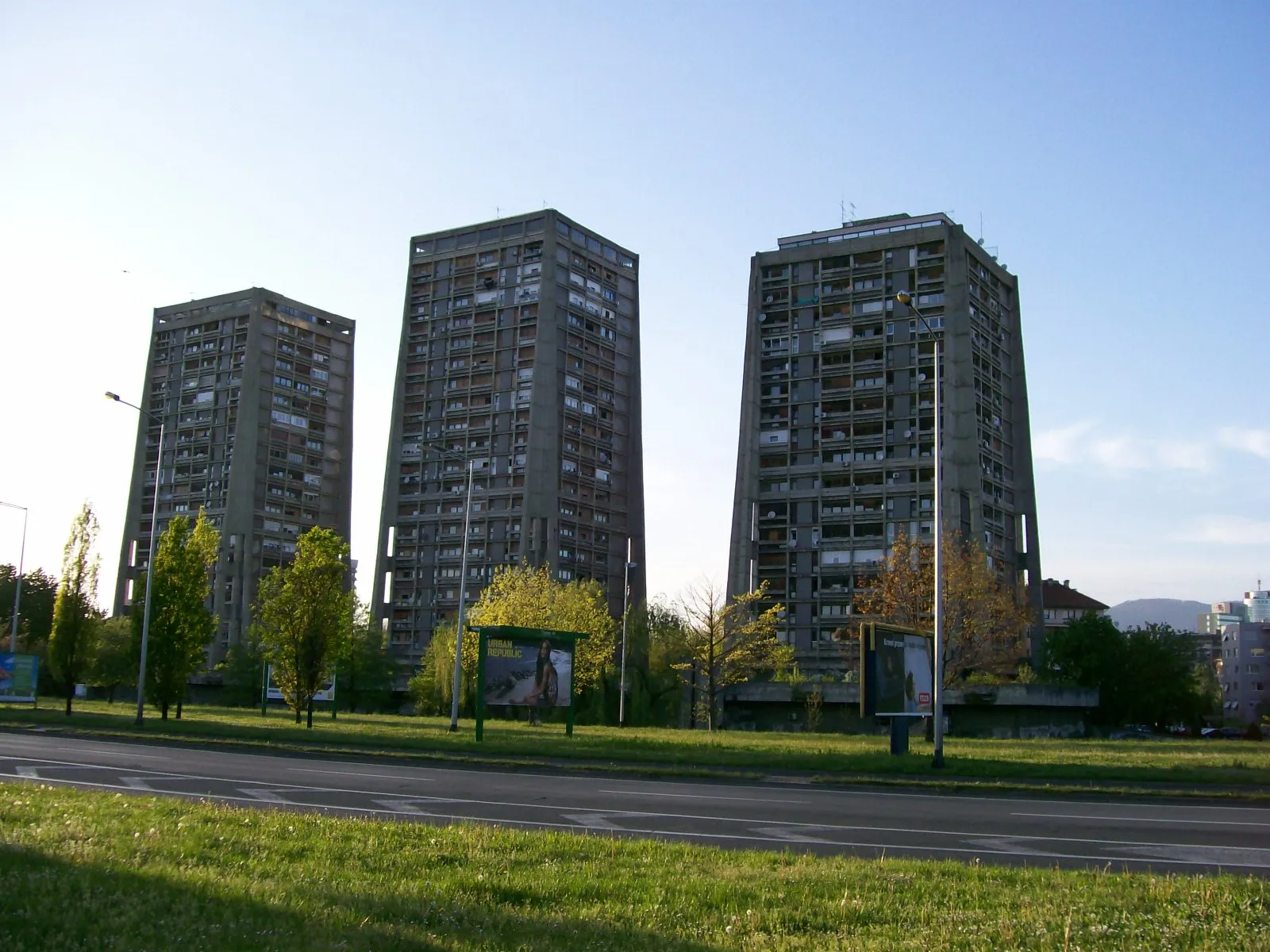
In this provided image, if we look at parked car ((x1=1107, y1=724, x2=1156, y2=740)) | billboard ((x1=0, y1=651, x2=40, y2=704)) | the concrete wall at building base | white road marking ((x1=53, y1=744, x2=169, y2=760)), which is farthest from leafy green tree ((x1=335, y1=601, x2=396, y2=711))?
white road marking ((x1=53, y1=744, x2=169, y2=760))

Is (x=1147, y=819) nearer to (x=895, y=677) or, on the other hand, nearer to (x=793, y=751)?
(x=895, y=677)

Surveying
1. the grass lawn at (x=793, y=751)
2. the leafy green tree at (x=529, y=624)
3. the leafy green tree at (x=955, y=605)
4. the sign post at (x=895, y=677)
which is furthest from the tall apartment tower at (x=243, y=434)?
the sign post at (x=895, y=677)

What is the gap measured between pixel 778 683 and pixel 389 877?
65.2 meters

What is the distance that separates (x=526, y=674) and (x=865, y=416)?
6536cm

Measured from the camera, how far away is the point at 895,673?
28.2 metres

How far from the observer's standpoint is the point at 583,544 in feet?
366

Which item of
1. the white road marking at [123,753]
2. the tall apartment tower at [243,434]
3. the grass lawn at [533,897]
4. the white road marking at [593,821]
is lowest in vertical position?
the white road marking at [123,753]

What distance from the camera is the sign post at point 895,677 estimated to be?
27.2 metres

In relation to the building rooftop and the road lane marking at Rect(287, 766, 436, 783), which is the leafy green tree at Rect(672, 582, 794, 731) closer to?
the road lane marking at Rect(287, 766, 436, 783)

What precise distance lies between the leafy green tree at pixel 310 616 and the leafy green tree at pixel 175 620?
2.98 m

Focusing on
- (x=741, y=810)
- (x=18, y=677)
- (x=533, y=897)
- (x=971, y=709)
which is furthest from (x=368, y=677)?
(x=533, y=897)

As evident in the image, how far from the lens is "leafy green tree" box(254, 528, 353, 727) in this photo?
46.5m

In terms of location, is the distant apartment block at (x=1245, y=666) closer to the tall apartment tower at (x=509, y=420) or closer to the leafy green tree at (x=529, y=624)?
the tall apartment tower at (x=509, y=420)

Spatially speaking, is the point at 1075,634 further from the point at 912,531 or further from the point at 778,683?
the point at 778,683
